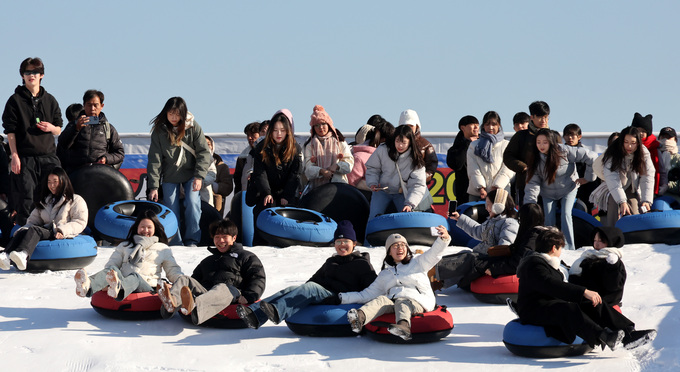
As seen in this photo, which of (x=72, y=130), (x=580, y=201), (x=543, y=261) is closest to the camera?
(x=543, y=261)

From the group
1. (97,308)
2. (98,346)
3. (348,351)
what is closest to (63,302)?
(97,308)

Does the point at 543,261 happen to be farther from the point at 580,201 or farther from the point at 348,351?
the point at 580,201

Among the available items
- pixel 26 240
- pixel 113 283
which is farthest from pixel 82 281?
pixel 26 240

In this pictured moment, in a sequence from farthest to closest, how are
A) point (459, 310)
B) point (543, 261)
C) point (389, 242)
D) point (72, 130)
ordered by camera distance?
point (72, 130) < point (459, 310) < point (389, 242) < point (543, 261)

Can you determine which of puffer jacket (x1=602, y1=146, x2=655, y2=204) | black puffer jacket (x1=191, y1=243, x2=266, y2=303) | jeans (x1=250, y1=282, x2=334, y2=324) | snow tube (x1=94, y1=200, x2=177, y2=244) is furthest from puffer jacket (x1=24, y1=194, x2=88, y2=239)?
puffer jacket (x1=602, y1=146, x2=655, y2=204)

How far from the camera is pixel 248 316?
707 cm

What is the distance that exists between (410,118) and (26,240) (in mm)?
4785

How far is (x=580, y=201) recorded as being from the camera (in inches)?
485

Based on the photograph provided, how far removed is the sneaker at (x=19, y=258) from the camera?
8.97 meters

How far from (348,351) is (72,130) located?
5.70m

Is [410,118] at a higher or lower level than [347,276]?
higher

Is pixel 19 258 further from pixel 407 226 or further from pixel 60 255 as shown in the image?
pixel 407 226

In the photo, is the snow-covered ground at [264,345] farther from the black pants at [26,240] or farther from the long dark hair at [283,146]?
the long dark hair at [283,146]

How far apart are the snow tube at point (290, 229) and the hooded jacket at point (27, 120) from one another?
251cm
